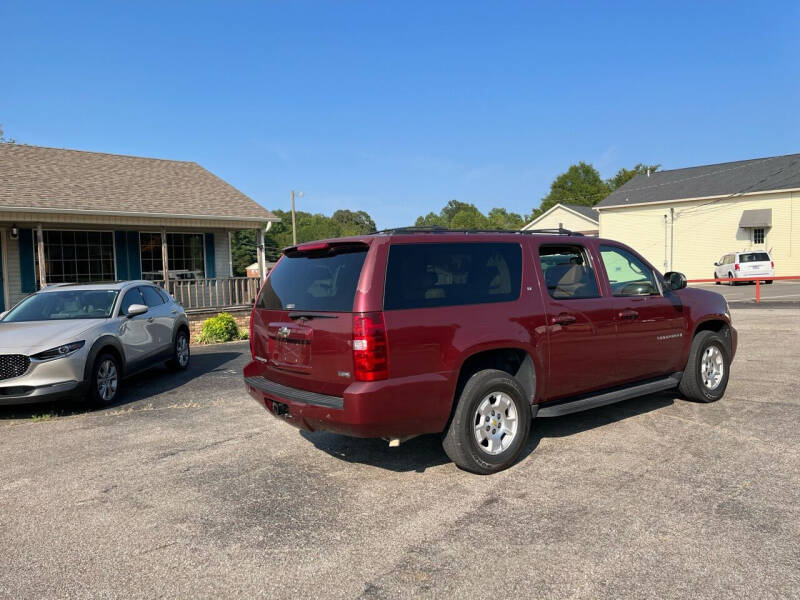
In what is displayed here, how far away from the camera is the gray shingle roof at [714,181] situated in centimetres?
3528

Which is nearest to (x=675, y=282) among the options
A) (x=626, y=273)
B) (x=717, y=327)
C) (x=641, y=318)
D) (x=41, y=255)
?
(x=626, y=273)

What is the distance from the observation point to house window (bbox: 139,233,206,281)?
17031 mm

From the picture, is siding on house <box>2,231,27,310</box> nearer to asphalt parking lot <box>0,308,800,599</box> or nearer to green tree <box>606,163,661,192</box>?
asphalt parking lot <box>0,308,800,599</box>

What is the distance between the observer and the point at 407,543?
11.5 ft

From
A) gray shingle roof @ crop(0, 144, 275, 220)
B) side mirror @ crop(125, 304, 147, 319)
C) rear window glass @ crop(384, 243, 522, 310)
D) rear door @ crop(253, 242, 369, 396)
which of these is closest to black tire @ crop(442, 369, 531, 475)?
rear window glass @ crop(384, 243, 522, 310)

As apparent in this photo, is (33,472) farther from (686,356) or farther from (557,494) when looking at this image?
(686,356)

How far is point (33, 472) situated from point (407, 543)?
3402 mm

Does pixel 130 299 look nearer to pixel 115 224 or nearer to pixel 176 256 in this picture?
pixel 115 224

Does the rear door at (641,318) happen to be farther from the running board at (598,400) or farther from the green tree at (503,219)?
the green tree at (503,219)

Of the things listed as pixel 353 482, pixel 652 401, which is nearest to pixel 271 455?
pixel 353 482

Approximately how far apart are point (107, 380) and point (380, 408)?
4.98 metres

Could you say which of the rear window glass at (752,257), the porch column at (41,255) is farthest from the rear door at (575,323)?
the rear window glass at (752,257)

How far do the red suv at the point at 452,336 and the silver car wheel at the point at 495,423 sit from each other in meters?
0.01

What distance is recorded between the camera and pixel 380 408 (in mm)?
4020
